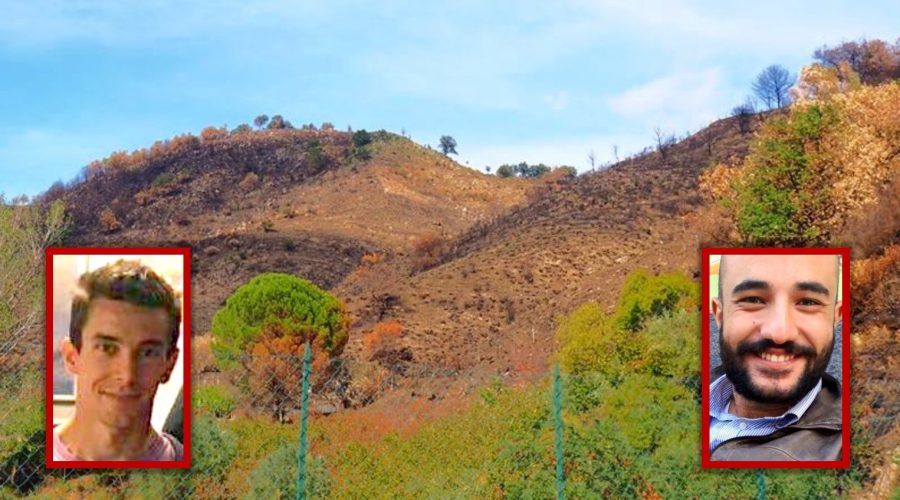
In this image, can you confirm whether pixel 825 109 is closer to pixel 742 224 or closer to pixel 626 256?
pixel 742 224

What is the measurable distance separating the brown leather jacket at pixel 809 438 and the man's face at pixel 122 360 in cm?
413

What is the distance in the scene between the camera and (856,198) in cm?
2872

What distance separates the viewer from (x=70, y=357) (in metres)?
7.15

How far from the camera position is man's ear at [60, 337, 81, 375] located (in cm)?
712

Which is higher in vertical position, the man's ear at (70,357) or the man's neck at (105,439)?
the man's ear at (70,357)

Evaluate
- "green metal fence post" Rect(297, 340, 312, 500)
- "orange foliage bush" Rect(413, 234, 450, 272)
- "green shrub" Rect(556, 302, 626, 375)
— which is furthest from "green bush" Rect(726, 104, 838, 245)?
"orange foliage bush" Rect(413, 234, 450, 272)

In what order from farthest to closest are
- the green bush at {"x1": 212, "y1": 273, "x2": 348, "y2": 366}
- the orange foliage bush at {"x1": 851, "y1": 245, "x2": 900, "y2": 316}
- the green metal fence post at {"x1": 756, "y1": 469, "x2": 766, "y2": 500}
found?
the green bush at {"x1": 212, "y1": 273, "x2": 348, "y2": 366}, the orange foliage bush at {"x1": 851, "y1": 245, "x2": 900, "y2": 316}, the green metal fence post at {"x1": 756, "y1": 469, "x2": 766, "y2": 500}

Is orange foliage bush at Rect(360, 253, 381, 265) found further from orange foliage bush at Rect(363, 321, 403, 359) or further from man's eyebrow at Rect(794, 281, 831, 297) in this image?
man's eyebrow at Rect(794, 281, 831, 297)

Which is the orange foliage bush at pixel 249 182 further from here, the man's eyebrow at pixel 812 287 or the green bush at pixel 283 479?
the man's eyebrow at pixel 812 287

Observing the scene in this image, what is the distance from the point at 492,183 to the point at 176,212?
80.5 feet

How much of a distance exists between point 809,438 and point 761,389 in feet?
2.07

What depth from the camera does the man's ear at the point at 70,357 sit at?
23.4ft

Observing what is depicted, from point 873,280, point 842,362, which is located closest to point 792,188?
point 873,280

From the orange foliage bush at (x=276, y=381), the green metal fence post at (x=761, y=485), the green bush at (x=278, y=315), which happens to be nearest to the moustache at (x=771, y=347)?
the green metal fence post at (x=761, y=485)
